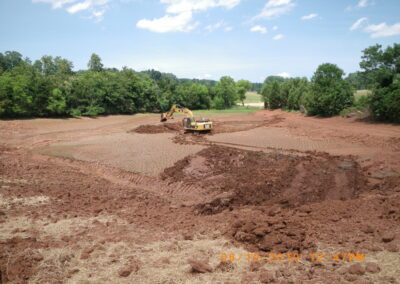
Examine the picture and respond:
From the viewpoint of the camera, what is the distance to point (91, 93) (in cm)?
4469

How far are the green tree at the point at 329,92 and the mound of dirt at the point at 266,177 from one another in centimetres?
2314

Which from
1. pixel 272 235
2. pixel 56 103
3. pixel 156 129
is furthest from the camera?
pixel 56 103

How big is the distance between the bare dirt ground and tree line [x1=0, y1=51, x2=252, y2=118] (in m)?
19.8

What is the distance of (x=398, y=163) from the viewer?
13695 millimetres

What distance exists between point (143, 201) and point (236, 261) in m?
5.70

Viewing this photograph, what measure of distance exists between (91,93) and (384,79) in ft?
129

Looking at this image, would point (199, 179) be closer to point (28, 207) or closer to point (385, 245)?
point (28, 207)

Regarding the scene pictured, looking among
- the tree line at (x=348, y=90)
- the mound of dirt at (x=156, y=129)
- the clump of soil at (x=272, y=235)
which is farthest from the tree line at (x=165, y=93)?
the clump of soil at (x=272, y=235)

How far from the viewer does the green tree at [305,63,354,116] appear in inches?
1475

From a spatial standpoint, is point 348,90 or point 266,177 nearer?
point 266,177

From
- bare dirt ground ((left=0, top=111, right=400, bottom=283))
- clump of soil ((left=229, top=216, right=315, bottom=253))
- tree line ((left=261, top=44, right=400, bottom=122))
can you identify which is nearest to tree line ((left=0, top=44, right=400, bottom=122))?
tree line ((left=261, top=44, right=400, bottom=122))

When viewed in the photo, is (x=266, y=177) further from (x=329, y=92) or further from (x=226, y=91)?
(x=226, y=91)

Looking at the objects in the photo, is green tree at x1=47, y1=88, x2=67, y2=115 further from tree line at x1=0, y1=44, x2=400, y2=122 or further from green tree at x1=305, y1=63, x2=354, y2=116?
green tree at x1=305, y1=63, x2=354, y2=116

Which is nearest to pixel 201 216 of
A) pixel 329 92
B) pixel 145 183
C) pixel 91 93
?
pixel 145 183
